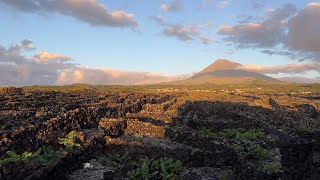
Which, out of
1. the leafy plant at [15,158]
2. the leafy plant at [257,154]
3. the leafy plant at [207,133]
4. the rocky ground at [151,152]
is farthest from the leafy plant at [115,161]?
the leafy plant at [207,133]

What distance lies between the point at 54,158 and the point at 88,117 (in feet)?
63.3

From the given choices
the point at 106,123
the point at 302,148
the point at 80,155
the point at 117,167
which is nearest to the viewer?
the point at 117,167

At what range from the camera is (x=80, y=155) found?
1917 centimetres

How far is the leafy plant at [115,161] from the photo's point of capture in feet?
56.6

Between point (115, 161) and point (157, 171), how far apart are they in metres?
4.00

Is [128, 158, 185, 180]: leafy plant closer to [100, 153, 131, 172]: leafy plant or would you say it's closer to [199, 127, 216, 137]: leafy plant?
[100, 153, 131, 172]: leafy plant

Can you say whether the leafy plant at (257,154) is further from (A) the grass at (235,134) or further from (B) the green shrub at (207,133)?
(B) the green shrub at (207,133)

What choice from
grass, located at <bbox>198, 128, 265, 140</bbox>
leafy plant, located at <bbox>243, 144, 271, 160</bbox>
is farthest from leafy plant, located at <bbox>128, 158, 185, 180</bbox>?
grass, located at <bbox>198, 128, 265, 140</bbox>

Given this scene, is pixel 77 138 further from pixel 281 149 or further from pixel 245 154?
pixel 281 149

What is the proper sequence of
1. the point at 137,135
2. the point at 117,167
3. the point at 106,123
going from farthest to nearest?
the point at 106,123 → the point at 137,135 → the point at 117,167

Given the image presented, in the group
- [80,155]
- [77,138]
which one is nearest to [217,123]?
[77,138]

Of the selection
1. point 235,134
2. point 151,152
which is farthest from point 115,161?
point 235,134

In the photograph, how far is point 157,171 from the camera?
15.2 metres

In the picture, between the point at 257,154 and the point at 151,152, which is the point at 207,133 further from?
the point at 151,152
